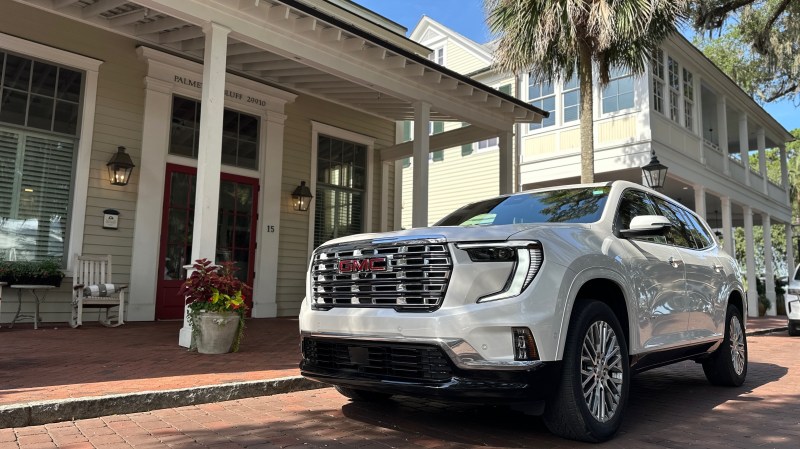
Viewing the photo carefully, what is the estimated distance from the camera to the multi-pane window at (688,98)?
53.6 ft

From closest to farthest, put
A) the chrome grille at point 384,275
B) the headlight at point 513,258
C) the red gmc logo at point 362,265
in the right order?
the headlight at point 513,258, the chrome grille at point 384,275, the red gmc logo at point 362,265

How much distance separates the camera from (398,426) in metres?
4.02

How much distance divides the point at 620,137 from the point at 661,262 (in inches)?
420

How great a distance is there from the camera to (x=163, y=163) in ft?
30.5

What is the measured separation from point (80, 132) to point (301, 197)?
4010 mm

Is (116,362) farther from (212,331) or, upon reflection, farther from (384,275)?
Result: (384,275)

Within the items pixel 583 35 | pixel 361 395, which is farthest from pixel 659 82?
pixel 361 395

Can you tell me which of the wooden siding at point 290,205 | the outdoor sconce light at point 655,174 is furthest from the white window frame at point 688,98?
the wooden siding at point 290,205

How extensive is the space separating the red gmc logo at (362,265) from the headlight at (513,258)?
56 cm

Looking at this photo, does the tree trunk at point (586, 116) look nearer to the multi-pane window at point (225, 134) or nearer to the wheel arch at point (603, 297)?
the multi-pane window at point (225, 134)

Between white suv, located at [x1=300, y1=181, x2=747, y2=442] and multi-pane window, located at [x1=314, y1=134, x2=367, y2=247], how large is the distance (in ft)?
25.0

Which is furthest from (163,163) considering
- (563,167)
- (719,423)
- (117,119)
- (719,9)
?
(719,9)

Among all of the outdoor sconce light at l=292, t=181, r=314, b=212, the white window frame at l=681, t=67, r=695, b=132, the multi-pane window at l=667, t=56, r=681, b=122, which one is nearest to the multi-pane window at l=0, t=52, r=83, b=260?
the outdoor sconce light at l=292, t=181, r=314, b=212

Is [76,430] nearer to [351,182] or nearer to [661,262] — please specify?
[661,262]
